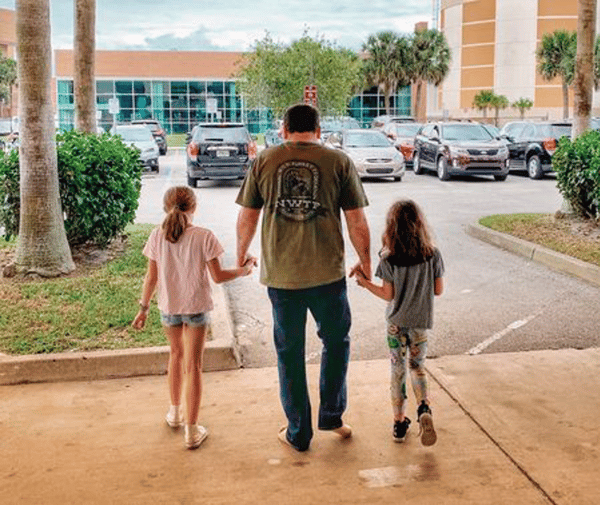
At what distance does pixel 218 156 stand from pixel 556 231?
38.9 ft

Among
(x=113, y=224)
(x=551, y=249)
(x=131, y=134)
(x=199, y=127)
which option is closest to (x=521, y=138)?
(x=199, y=127)

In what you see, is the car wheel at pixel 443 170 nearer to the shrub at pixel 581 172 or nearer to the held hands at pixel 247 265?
the shrub at pixel 581 172

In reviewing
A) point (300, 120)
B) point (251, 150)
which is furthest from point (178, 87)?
point (300, 120)

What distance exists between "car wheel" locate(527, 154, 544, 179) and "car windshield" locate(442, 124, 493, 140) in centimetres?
144

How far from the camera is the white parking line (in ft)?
22.4

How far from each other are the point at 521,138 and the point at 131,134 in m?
13.4

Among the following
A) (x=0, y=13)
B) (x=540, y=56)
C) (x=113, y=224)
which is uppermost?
(x=0, y=13)

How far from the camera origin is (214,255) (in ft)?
15.7

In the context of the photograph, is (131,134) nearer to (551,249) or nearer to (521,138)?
(521,138)

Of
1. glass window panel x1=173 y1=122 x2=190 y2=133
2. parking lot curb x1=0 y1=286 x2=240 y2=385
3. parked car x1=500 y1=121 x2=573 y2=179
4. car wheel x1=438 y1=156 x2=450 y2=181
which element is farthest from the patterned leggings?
glass window panel x1=173 y1=122 x2=190 y2=133

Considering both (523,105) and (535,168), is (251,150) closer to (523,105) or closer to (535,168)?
(535,168)

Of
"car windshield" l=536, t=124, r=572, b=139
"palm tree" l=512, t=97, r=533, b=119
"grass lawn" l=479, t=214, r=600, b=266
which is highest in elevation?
"palm tree" l=512, t=97, r=533, b=119

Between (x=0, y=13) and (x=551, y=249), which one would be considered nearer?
(x=551, y=249)

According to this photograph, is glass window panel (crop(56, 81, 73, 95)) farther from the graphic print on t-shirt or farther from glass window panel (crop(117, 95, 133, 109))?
the graphic print on t-shirt
